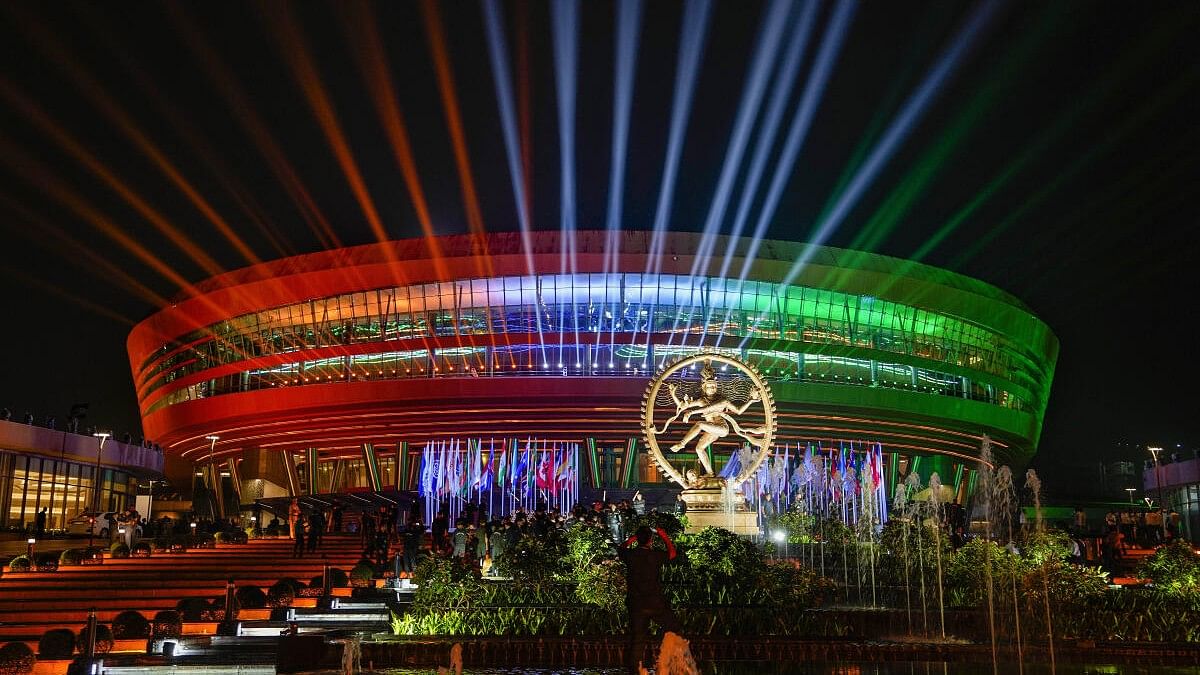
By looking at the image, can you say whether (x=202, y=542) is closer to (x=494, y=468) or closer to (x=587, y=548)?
(x=587, y=548)

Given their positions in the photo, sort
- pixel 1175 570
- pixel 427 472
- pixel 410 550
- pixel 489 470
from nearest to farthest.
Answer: pixel 1175 570
pixel 410 550
pixel 427 472
pixel 489 470

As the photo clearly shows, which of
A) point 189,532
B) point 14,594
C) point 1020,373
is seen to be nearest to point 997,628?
point 14,594

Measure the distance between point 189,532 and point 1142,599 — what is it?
37.3 meters

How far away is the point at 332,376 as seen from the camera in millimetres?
63031

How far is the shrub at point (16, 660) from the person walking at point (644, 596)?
8999 millimetres

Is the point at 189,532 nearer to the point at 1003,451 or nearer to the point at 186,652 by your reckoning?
the point at 186,652

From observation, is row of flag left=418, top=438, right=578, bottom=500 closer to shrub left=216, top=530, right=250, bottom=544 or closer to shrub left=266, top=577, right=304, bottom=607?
shrub left=216, top=530, right=250, bottom=544

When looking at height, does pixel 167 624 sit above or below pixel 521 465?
below

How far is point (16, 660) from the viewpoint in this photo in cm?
1529

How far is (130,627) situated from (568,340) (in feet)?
140

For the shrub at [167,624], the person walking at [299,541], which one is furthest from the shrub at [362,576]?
the person walking at [299,541]

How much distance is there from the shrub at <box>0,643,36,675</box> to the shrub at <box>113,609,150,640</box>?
8.67ft

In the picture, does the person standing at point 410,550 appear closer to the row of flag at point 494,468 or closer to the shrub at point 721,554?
the shrub at point 721,554

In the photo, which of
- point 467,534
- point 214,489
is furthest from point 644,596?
point 214,489
